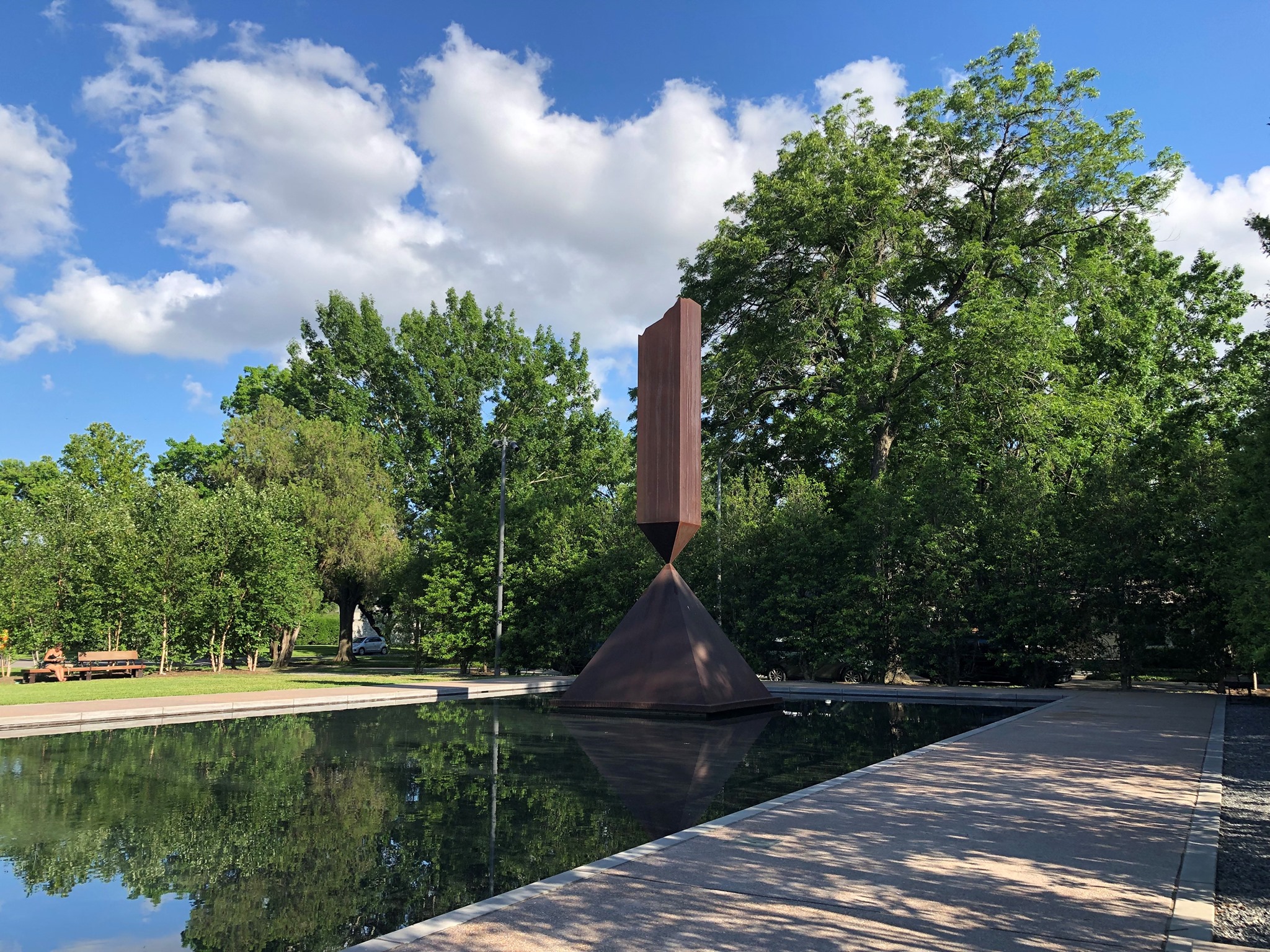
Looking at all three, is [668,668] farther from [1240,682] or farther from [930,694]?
[1240,682]

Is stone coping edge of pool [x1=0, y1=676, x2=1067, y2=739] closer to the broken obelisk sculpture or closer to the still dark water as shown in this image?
the still dark water

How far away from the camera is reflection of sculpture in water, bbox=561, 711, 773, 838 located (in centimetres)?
735

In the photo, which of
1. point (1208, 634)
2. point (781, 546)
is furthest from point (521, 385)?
point (1208, 634)

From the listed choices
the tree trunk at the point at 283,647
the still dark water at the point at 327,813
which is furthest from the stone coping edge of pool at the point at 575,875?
the tree trunk at the point at 283,647

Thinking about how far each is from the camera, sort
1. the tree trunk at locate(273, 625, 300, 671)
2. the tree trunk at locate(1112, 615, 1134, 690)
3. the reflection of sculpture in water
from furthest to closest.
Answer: the tree trunk at locate(273, 625, 300, 671)
the tree trunk at locate(1112, 615, 1134, 690)
the reflection of sculpture in water

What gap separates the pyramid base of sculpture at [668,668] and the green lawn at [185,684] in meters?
6.86

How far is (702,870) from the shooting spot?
522cm

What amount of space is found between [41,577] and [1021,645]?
25879 millimetres

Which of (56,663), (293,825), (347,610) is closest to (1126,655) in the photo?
(293,825)

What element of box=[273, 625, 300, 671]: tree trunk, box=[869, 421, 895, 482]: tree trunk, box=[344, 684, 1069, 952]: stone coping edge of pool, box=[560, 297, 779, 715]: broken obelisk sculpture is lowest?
box=[273, 625, 300, 671]: tree trunk

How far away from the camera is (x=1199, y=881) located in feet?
16.7

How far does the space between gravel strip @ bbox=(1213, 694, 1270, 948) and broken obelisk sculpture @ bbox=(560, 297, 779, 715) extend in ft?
23.7

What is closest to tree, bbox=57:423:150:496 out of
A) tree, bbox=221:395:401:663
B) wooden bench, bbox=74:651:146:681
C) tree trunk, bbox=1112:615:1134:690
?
tree, bbox=221:395:401:663

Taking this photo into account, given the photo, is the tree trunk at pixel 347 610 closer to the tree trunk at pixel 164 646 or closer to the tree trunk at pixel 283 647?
the tree trunk at pixel 283 647
